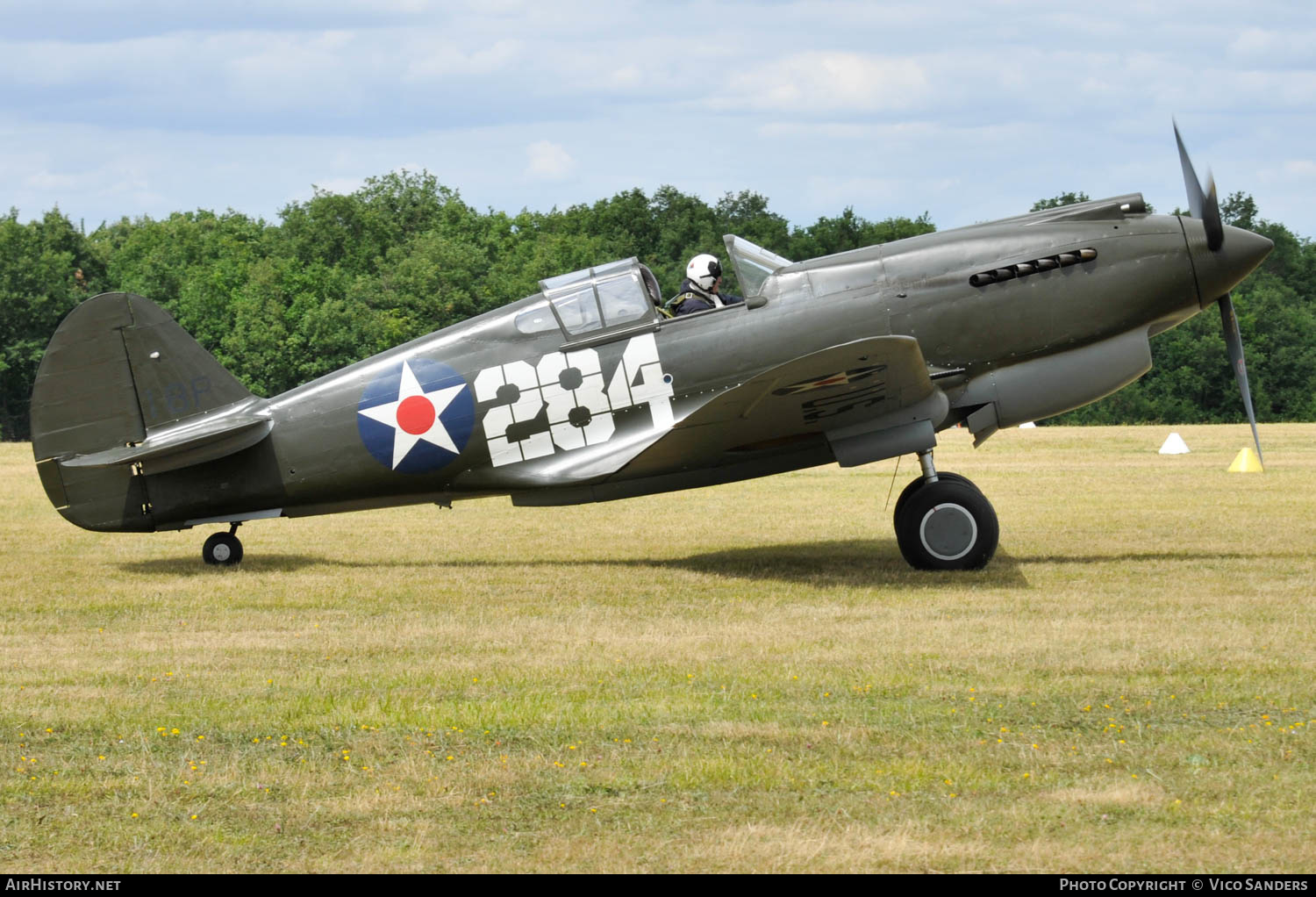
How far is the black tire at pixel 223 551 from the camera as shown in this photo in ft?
35.0

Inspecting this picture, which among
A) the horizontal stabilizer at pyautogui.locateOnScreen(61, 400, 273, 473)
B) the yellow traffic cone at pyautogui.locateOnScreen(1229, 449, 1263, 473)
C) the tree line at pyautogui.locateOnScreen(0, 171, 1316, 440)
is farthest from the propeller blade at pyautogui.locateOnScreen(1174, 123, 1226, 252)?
the tree line at pyautogui.locateOnScreen(0, 171, 1316, 440)

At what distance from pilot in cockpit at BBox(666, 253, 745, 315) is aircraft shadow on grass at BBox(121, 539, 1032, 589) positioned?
6.71 ft

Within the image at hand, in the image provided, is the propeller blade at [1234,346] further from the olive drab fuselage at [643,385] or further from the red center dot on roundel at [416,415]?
the red center dot on roundel at [416,415]

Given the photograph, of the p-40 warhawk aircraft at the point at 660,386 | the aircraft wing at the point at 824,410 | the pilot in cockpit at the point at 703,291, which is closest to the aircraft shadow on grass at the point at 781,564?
the p-40 warhawk aircraft at the point at 660,386

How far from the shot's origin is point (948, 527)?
945cm

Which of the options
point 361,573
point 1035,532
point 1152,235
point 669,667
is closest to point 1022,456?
point 1035,532

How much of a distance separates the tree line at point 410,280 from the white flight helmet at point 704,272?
40.7 meters

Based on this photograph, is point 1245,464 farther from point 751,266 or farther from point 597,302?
point 597,302

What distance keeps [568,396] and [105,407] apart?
3693mm

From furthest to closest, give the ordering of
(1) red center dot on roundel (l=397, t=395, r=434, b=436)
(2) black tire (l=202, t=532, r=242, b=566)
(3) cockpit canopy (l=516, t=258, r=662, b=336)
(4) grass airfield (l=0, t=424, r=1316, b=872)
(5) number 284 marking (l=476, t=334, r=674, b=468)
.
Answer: (2) black tire (l=202, t=532, r=242, b=566) → (1) red center dot on roundel (l=397, t=395, r=434, b=436) → (3) cockpit canopy (l=516, t=258, r=662, b=336) → (5) number 284 marking (l=476, t=334, r=674, b=468) → (4) grass airfield (l=0, t=424, r=1316, b=872)

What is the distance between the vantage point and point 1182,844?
393 centimetres

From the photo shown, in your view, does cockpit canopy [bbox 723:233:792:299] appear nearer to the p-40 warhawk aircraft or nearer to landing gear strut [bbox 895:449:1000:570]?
the p-40 warhawk aircraft

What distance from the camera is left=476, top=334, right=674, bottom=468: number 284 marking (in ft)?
31.7

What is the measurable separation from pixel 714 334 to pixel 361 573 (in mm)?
3411
